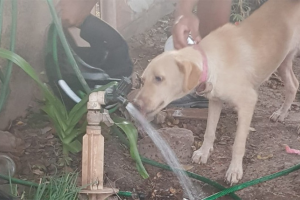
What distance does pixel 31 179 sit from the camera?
156 cm

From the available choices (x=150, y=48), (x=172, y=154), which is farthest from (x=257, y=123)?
(x=150, y=48)

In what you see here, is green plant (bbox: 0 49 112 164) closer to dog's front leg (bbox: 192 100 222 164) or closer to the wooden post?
the wooden post

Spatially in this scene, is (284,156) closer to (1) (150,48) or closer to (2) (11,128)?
(1) (150,48)

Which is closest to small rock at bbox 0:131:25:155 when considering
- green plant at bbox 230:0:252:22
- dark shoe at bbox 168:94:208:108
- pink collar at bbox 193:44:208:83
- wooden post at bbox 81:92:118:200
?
wooden post at bbox 81:92:118:200

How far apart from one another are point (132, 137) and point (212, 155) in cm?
26

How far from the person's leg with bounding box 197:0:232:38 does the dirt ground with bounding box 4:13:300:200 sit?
15cm

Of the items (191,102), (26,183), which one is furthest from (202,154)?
(26,183)

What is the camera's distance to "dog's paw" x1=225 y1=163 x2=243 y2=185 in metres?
1.48

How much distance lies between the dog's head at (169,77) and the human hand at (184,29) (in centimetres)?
4

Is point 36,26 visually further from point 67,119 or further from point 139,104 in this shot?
point 139,104

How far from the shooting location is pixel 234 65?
1354 millimetres

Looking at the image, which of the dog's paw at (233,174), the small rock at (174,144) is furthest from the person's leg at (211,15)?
the dog's paw at (233,174)

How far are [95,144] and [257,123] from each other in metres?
0.51

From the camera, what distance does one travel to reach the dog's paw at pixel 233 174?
148cm
